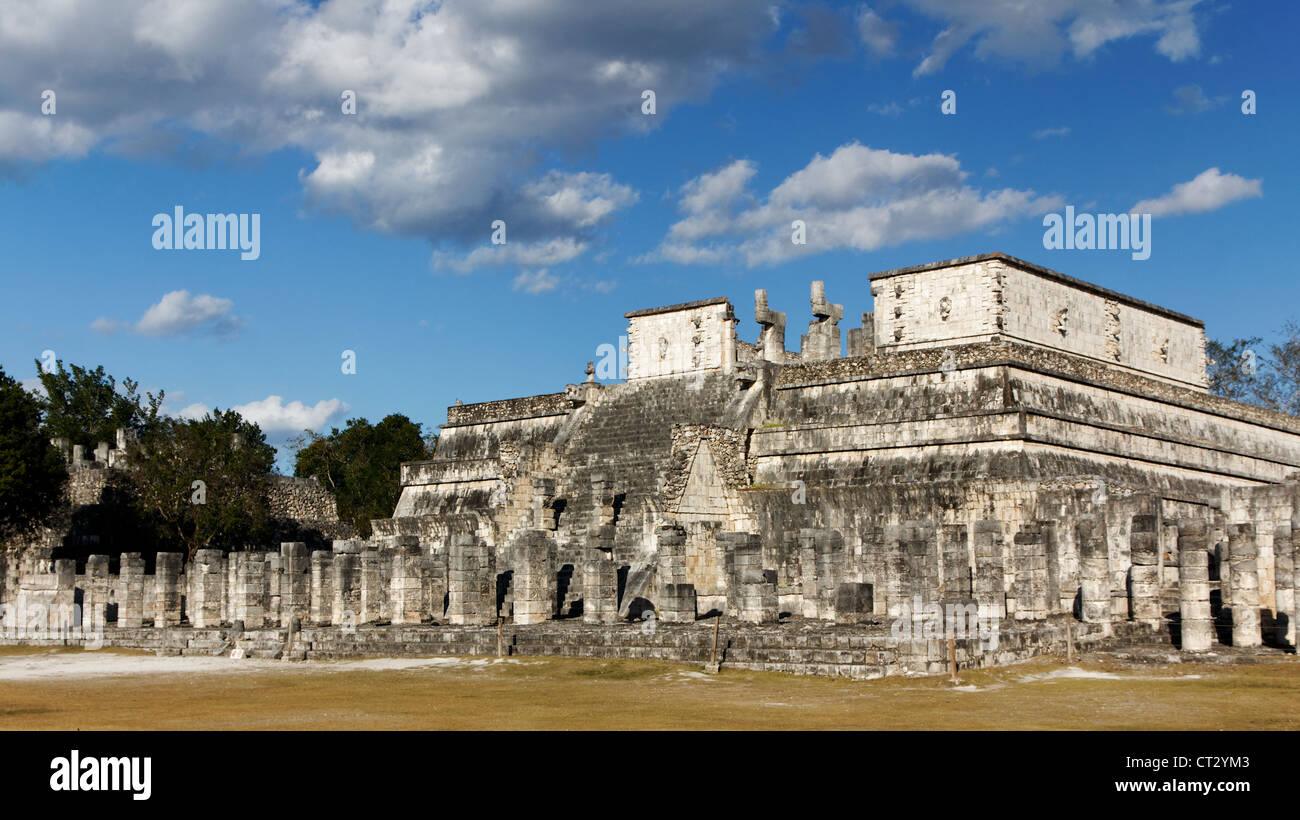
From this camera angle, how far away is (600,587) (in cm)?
2631

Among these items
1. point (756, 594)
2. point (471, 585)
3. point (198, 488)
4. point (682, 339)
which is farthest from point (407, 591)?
point (198, 488)

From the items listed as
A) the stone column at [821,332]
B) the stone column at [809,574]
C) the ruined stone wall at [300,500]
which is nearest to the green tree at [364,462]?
the ruined stone wall at [300,500]

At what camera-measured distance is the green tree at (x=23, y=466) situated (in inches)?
1597

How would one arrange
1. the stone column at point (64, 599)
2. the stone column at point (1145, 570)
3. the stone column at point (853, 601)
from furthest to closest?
the stone column at point (64, 599), the stone column at point (853, 601), the stone column at point (1145, 570)

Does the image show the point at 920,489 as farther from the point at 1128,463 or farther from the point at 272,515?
the point at 272,515

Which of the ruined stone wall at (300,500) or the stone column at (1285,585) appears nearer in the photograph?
the stone column at (1285,585)

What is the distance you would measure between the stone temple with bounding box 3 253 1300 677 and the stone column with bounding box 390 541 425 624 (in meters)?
0.06

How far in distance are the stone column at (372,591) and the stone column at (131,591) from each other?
25.4ft

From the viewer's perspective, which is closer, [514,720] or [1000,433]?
[514,720]

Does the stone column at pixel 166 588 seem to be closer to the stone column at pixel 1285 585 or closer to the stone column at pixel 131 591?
the stone column at pixel 131 591

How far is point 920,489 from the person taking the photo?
100 feet

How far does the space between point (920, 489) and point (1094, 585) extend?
769cm

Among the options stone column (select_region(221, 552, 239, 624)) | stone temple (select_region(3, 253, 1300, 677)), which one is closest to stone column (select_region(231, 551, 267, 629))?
stone temple (select_region(3, 253, 1300, 677))
